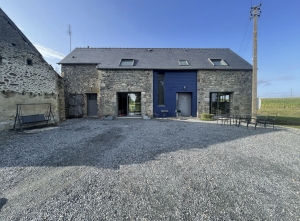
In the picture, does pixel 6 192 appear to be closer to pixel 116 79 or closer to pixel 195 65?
pixel 116 79

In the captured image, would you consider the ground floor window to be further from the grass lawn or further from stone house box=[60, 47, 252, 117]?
the grass lawn

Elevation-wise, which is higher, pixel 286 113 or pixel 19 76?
pixel 19 76

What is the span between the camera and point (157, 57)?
12508mm

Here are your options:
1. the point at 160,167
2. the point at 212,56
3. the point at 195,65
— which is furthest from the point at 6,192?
the point at 212,56

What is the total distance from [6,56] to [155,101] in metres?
9.32

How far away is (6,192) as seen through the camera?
6.91ft

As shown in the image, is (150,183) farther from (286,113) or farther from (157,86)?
(286,113)

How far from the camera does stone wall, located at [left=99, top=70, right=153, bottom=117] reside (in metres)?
10.7

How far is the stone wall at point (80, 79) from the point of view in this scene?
1125 cm

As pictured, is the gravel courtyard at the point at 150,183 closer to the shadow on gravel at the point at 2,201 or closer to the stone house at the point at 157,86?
the shadow on gravel at the point at 2,201

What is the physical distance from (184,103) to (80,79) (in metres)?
9.69

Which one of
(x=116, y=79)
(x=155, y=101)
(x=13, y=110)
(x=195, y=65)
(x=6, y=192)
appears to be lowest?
(x=6, y=192)

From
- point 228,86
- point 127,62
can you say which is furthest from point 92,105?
point 228,86

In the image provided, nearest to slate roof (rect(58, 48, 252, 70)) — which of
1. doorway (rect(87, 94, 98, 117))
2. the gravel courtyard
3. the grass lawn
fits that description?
doorway (rect(87, 94, 98, 117))
